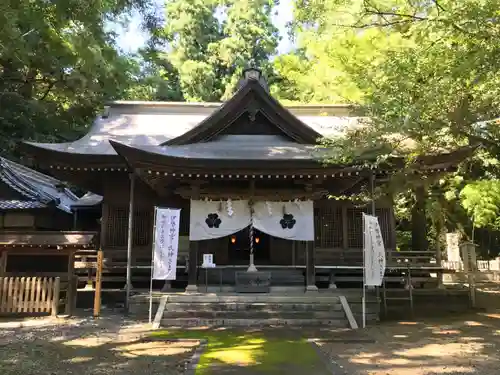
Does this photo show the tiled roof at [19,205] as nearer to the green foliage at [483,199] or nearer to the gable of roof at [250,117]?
the gable of roof at [250,117]

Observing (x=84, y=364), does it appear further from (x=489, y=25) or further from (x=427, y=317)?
(x=427, y=317)

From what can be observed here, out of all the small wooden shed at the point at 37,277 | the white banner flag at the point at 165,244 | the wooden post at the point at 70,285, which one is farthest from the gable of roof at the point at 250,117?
the wooden post at the point at 70,285

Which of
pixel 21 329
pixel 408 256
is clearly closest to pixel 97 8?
pixel 21 329

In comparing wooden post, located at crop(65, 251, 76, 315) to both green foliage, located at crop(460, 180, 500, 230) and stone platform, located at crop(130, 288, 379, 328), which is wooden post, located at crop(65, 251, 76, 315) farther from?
green foliage, located at crop(460, 180, 500, 230)

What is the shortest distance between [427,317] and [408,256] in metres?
2.05

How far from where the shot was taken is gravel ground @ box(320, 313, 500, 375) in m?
6.45

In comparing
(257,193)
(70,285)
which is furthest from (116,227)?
(257,193)

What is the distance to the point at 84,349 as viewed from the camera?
7.50m

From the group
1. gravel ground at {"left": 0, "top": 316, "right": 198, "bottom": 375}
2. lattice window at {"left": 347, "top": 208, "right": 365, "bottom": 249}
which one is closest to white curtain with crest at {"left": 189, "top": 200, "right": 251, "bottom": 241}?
gravel ground at {"left": 0, "top": 316, "right": 198, "bottom": 375}

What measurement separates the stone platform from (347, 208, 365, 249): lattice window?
280cm

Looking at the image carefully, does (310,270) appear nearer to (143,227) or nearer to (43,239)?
(143,227)

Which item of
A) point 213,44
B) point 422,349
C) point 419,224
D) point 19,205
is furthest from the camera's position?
point 213,44

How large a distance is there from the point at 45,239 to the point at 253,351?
6252mm

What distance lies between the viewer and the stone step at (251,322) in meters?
10.1
